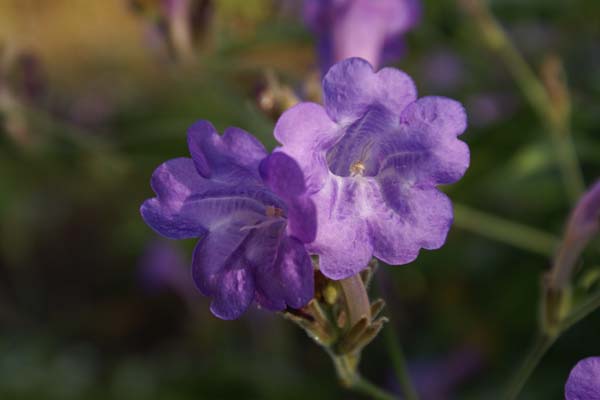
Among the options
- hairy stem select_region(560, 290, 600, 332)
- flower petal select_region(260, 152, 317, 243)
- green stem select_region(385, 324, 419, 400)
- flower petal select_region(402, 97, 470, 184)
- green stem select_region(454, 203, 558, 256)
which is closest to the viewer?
flower petal select_region(260, 152, 317, 243)

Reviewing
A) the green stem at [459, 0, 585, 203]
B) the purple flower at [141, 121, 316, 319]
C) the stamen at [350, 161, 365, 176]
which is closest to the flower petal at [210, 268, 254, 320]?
the purple flower at [141, 121, 316, 319]

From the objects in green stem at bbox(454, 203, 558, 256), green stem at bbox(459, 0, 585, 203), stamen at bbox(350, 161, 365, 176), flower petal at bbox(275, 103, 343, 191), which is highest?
flower petal at bbox(275, 103, 343, 191)

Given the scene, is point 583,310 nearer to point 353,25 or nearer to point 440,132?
point 440,132

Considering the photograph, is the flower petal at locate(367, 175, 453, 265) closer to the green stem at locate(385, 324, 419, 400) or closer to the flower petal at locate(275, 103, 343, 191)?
the flower petal at locate(275, 103, 343, 191)

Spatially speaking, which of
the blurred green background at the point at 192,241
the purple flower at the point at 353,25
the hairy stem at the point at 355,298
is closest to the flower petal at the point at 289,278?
the hairy stem at the point at 355,298

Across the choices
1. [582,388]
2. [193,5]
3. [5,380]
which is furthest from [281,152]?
[5,380]

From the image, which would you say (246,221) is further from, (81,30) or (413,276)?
(81,30)

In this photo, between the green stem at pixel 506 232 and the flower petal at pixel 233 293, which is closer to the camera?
the flower petal at pixel 233 293

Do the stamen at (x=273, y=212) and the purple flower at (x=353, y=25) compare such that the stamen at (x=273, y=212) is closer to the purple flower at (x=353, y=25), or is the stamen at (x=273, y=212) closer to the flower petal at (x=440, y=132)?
the flower petal at (x=440, y=132)

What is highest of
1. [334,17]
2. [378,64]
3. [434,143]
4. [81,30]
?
[81,30]
